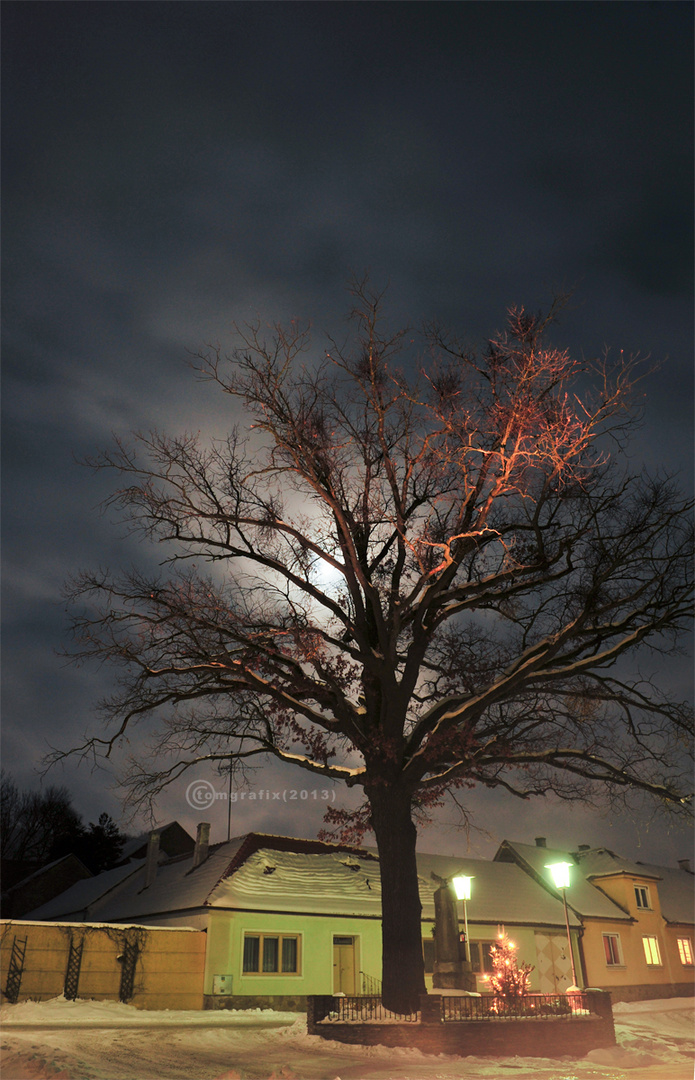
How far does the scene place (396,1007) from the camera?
43.9ft

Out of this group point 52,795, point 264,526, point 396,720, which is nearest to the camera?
point 396,720

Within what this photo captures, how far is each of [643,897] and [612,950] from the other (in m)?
4.32

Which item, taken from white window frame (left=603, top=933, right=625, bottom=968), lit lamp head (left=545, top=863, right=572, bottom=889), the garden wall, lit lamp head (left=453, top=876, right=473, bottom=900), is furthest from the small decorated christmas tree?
white window frame (left=603, top=933, right=625, bottom=968)

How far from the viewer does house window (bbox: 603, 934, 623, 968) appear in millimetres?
34750

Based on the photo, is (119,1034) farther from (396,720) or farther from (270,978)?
(270,978)

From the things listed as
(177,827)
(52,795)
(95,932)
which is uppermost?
(52,795)

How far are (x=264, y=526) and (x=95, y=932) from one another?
16214mm

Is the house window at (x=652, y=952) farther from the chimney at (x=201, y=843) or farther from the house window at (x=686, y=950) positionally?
the chimney at (x=201, y=843)

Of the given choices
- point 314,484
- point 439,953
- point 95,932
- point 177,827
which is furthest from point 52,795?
point 314,484

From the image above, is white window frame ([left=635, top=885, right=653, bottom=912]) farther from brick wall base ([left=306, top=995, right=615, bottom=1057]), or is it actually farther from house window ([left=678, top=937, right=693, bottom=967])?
brick wall base ([left=306, top=995, right=615, bottom=1057])

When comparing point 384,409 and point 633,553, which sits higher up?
point 384,409

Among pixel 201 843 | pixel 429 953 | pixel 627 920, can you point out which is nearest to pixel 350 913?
pixel 429 953

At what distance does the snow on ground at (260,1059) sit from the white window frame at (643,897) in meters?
22.0

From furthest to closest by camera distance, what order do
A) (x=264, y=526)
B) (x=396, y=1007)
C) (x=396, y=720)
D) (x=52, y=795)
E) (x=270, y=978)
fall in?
(x=52, y=795) → (x=270, y=978) → (x=264, y=526) → (x=396, y=720) → (x=396, y=1007)
